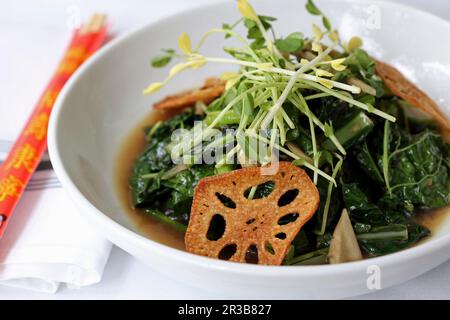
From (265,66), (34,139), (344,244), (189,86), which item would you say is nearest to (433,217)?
(344,244)

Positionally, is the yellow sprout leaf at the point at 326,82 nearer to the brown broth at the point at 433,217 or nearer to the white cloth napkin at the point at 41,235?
the brown broth at the point at 433,217

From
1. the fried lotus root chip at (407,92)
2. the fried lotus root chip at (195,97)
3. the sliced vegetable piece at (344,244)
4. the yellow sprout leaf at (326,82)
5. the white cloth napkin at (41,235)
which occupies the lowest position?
the white cloth napkin at (41,235)

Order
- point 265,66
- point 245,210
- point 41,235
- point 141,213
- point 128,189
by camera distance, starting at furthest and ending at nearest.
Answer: point 128,189
point 141,213
point 41,235
point 265,66
point 245,210

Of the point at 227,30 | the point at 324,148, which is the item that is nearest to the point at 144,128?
the point at 227,30

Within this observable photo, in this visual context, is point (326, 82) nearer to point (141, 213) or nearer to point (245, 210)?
point (245, 210)

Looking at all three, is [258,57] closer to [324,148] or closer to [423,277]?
[324,148]

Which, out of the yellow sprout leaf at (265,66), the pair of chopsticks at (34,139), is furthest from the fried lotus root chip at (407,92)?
the pair of chopsticks at (34,139)

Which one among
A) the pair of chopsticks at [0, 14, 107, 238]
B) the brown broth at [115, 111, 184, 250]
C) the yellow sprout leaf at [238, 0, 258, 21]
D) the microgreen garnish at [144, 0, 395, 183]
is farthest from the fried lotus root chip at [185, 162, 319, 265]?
the pair of chopsticks at [0, 14, 107, 238]
